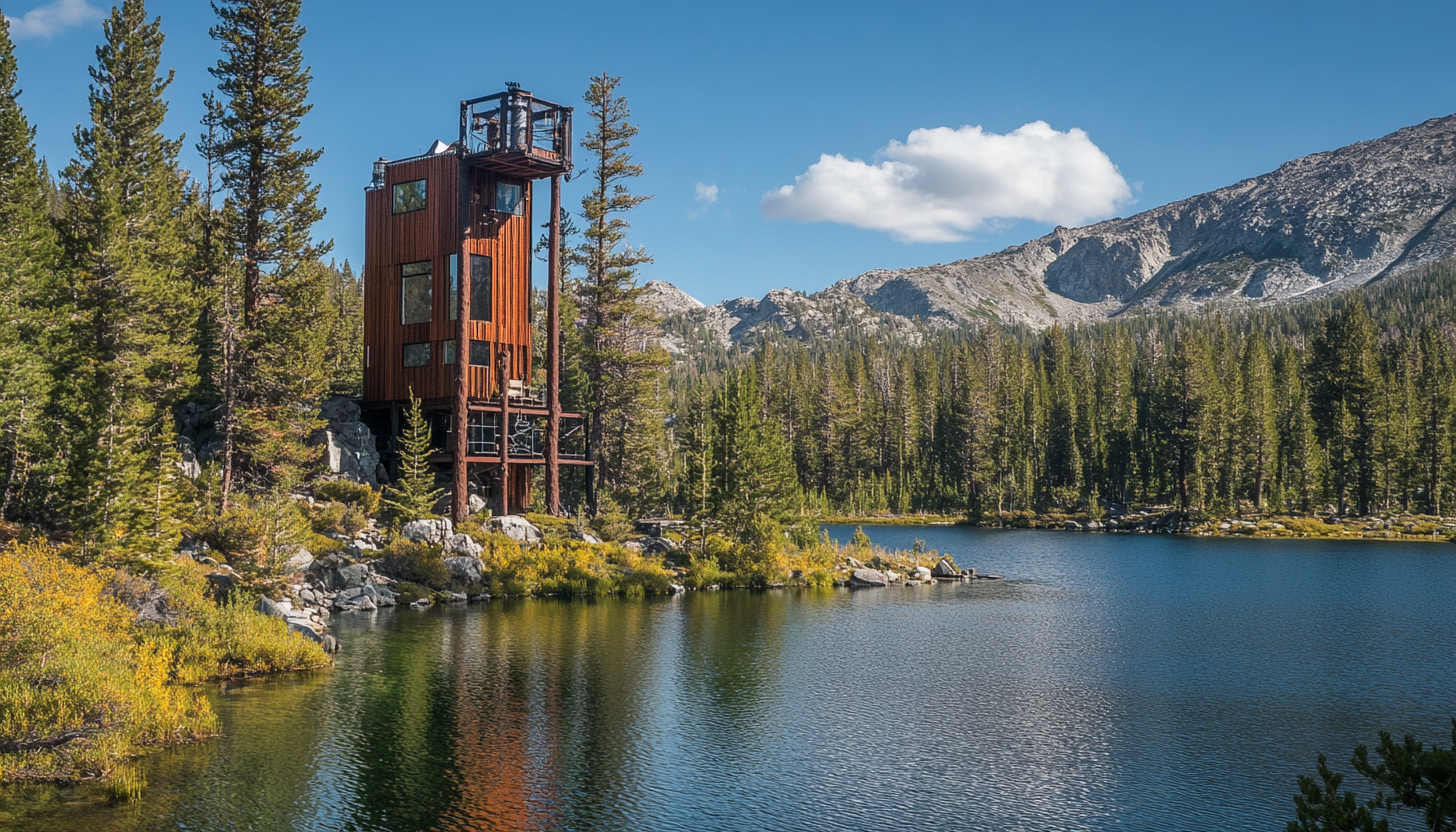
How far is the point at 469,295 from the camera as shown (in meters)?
51.5

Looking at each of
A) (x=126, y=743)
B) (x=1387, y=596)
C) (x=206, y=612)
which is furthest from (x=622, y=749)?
(x=1387, y=596)

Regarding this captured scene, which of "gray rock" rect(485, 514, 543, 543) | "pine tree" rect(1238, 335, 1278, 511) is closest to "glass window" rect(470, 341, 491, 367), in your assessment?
"gray rock" rect(485, 514, 543, 543)

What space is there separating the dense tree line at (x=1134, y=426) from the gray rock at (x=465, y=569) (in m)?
35.9

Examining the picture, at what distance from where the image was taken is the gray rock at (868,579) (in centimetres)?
5269

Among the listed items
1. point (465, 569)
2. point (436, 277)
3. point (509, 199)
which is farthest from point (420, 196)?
point (465, 569)

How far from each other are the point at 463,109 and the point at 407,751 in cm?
3834

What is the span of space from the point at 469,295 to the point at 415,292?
3955 millimetres

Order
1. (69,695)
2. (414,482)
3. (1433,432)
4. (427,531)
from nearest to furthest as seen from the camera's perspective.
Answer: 1. (69,695)
2. (427,531)
3. (414,482)
4. (1433,432)

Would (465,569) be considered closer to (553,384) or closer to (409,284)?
(553,384)

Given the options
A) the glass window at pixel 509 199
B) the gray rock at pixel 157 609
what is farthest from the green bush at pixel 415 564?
the glass window at pixel 509 199

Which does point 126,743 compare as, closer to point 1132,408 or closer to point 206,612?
point 206,612

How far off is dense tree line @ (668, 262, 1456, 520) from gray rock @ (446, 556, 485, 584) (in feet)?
118

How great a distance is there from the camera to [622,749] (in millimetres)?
21281

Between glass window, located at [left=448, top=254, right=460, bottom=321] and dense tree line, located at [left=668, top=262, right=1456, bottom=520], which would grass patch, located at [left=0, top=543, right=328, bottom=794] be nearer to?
glass window, located at [left=448, top=254, right=460, bottom=321]
